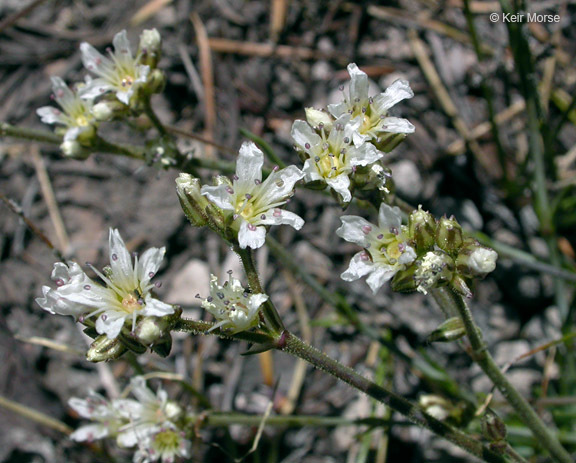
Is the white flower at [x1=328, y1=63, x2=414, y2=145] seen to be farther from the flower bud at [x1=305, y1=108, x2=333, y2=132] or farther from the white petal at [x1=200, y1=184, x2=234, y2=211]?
the white petal at [x1=200, y1=184, x2=234, y2=211]

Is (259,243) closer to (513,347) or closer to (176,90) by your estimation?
(513,347)

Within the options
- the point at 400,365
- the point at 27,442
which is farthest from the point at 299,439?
the point at 27,442

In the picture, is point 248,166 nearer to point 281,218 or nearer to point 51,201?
point 281,218

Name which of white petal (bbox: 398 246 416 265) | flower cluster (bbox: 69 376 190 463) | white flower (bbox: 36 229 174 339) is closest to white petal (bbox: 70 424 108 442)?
flower cluster (bbox: 69 376 190 463)

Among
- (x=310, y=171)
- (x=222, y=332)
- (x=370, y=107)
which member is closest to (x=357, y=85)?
(x=370, y=107)

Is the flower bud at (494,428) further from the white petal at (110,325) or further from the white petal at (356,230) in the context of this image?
the white petal at (110,325)

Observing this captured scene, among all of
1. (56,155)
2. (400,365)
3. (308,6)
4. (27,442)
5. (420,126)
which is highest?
(308,6)
